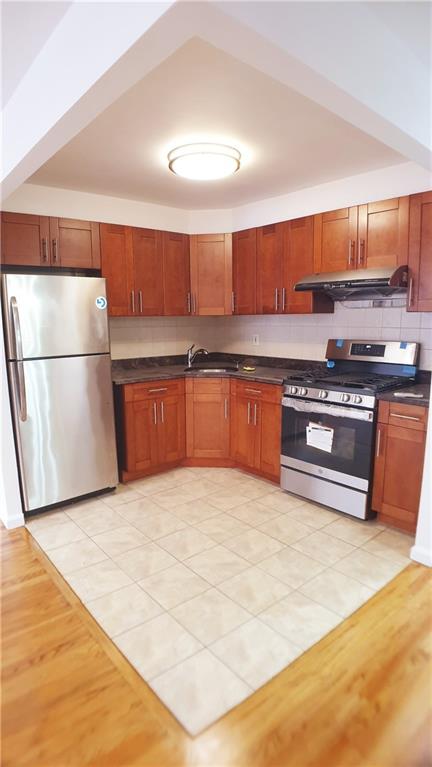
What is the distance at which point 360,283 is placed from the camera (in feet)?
9.46

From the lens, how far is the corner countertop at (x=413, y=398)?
254 centimetres

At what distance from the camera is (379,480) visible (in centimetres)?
278

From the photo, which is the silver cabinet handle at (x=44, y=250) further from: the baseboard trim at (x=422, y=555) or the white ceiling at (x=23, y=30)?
the baseboard trim at (x=422, y=555)

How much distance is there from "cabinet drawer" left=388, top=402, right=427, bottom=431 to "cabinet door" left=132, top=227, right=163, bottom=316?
217cm

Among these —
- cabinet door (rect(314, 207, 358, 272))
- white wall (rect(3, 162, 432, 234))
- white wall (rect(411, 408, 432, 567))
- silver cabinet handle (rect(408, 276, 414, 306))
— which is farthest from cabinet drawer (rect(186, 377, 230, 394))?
white wall (rect(411, 408, 432, 567))

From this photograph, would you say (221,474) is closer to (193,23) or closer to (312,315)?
(312,315)

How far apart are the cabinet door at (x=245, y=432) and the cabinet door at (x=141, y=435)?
2.31 feet

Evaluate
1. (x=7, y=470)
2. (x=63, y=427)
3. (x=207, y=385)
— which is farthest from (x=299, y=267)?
(x=7, y=470)

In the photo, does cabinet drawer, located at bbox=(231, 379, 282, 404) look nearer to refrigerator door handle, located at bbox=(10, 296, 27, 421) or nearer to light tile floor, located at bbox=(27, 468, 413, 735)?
light tile floor, located at bbox=(27, 468, 413, 735)

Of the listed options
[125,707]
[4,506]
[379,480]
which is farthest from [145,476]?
[125,707]

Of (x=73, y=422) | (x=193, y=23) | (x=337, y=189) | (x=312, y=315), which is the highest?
(x=337, y=189)

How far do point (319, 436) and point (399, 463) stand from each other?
1.90 ft

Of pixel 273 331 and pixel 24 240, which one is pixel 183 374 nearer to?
pixel 273 331

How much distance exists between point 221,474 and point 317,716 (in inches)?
93.6
